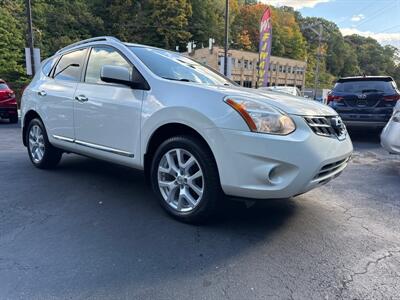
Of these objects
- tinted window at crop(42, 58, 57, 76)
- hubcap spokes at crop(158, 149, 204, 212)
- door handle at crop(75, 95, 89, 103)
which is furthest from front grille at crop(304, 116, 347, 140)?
tinted window at crop(42, 58, 57, 76)

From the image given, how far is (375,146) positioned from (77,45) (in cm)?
643

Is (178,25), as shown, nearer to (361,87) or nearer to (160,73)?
(361,87)

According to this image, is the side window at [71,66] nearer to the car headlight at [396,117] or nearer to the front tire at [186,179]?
the front tire at [186,179]

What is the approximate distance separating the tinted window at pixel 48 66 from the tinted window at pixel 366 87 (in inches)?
250

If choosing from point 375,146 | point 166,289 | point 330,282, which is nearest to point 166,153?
point 166,289

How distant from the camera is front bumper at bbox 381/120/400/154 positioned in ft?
16.3

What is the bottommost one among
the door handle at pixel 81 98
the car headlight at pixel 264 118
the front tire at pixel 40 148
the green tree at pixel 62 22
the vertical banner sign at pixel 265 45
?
the front tire at pixel 40 148

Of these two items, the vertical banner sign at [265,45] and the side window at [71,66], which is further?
the vertical banner sign at [265,45]

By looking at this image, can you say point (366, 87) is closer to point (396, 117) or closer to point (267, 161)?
point (396, 117)

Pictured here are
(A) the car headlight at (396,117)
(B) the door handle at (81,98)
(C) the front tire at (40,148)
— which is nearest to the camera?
(B) the door handle at (81,98)

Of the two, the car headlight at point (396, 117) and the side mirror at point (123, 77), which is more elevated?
the side mirror at point (123, 77)

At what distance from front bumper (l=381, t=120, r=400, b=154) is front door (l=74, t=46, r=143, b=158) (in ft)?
12.3

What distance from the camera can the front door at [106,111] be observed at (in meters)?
3.52

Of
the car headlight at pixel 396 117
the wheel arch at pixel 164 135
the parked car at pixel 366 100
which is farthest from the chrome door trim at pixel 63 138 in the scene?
the parked car at pixel 366 100
